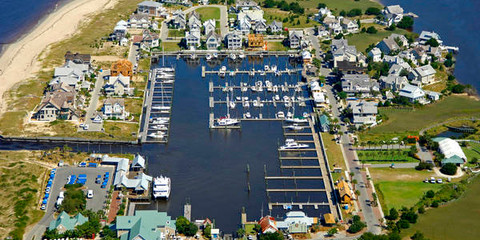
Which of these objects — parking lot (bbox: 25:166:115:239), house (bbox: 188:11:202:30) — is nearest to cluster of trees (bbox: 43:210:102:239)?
parking lot (bbox: 25:166:115:239)

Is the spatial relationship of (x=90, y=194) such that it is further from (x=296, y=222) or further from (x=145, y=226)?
(x=296, y=222)

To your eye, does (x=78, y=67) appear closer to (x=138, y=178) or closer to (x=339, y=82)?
(x=138, y=178)

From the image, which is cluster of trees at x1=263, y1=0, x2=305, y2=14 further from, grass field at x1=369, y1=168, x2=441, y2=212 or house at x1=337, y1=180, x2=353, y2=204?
house at x1=337, y1=180, x2=353, y2=204

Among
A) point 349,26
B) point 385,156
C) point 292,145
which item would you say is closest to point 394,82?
point 385,156

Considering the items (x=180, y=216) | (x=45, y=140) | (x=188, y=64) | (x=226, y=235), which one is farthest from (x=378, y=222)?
(x=188, y=64)

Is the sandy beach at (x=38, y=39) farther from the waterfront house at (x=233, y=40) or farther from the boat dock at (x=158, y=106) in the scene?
the waterfront house at (x=233, y=40)

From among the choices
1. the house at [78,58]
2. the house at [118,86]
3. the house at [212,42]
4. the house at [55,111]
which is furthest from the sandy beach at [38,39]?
the house at [212,42]

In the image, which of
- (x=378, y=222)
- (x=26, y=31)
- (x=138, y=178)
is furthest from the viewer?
(x=26, y=31)
